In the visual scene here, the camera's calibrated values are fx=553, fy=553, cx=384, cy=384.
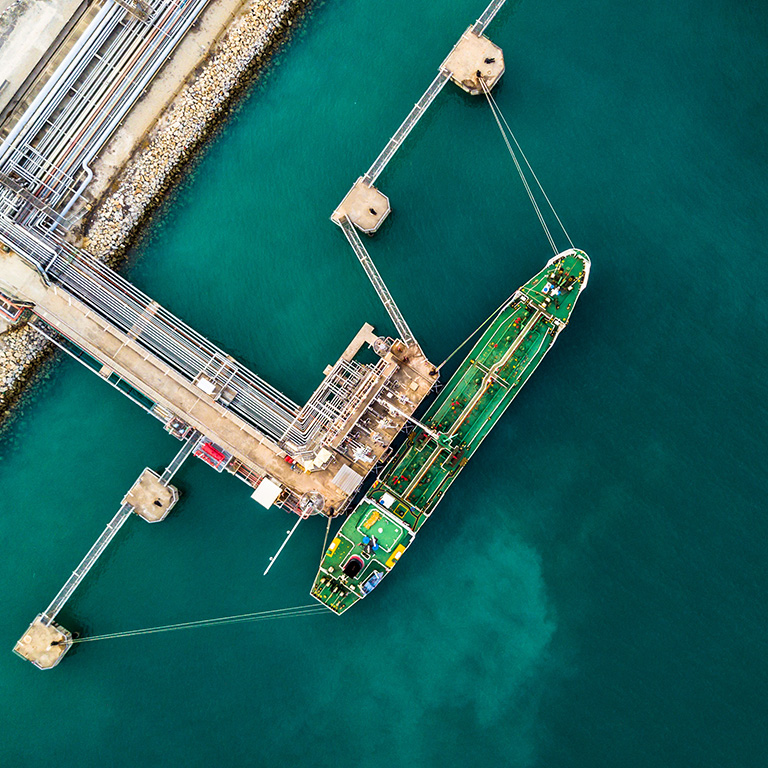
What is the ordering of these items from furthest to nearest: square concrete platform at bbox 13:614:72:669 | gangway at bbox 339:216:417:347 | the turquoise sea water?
gangway at bbox 339:216:417:347, the turquoise sea water, square concrete platform at bbox 13:614:72:669

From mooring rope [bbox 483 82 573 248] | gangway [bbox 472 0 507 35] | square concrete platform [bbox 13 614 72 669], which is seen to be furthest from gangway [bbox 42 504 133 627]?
gangway [bbox 472 0 507 35]

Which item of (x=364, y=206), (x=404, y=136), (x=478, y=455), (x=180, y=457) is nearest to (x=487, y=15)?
(x=404, y=136)

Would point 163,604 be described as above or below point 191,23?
below

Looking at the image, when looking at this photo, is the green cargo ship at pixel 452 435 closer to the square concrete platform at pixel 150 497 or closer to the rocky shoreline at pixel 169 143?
the square concrete platform at pixel 150 497

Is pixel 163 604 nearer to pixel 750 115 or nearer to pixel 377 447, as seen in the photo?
pixel 377 447

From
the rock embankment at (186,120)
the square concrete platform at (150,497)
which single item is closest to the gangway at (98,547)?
the square concrete platform at (150,497)

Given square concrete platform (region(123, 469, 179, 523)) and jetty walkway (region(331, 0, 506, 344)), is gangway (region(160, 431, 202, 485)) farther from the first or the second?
jetty walkway (region(331, 0, 506, 344))

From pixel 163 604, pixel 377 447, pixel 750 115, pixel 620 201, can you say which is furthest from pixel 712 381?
pixel 163 604
